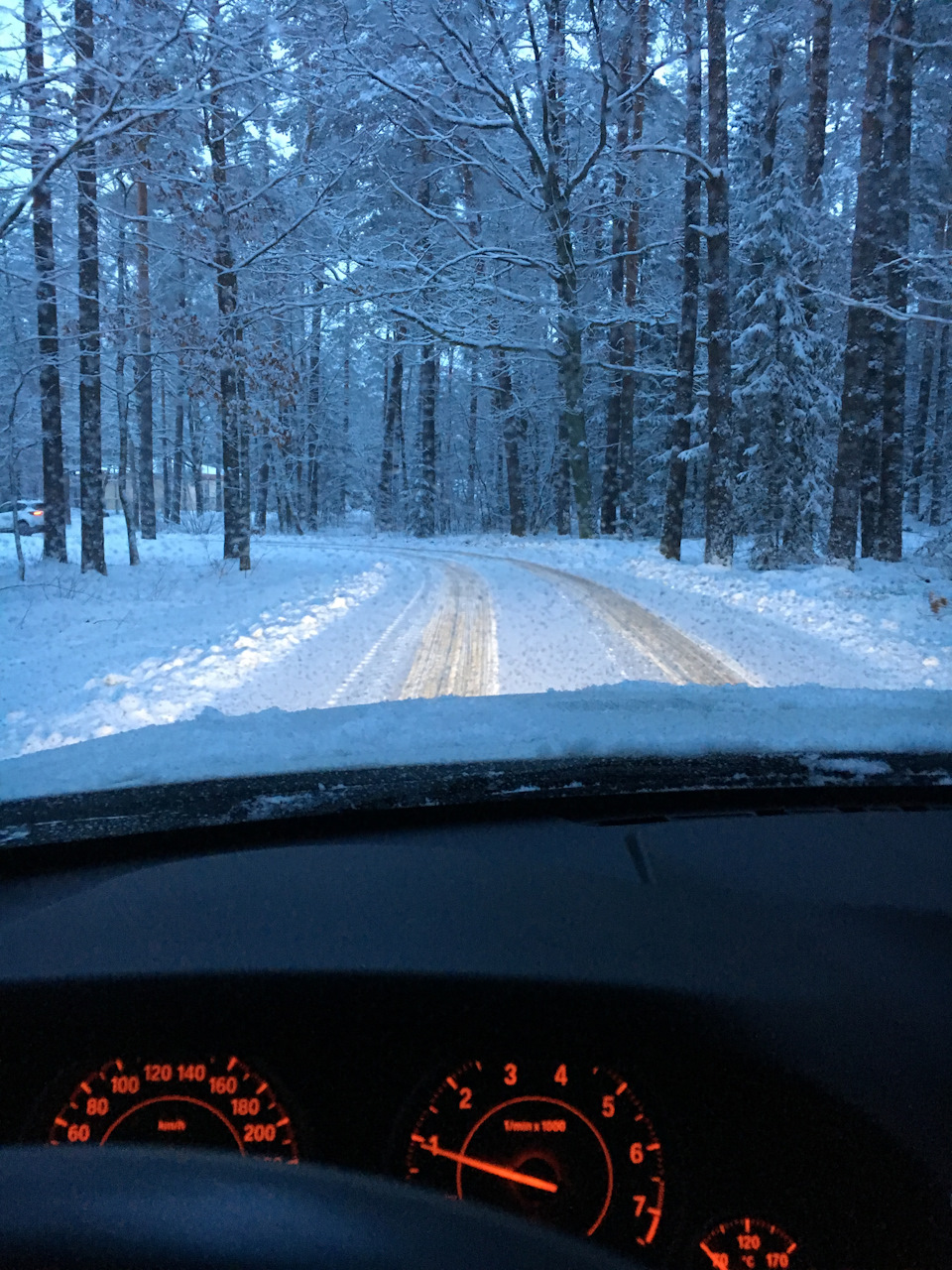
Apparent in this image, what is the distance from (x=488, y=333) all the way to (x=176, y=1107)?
22.0 meters

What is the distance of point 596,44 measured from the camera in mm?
18156

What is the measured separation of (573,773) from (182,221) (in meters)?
13.9

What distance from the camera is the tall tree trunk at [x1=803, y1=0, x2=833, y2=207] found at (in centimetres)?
1817

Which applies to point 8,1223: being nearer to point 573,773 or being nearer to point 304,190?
point 573,773

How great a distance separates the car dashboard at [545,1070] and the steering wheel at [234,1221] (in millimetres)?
329

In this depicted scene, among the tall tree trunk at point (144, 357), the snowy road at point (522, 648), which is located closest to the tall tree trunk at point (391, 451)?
the tall tree trunk at point (144, 357)

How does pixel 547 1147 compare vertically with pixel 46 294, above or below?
below

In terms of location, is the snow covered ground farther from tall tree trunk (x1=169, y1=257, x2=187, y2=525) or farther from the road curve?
tall tree trunk (x1=169, y1=257, x2=187, y2=525)

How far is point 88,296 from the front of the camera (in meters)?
14.3

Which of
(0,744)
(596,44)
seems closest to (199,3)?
(0,744)

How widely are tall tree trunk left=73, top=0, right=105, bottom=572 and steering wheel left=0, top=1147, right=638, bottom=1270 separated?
402 inches

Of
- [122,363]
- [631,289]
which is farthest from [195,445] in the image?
[631,289]

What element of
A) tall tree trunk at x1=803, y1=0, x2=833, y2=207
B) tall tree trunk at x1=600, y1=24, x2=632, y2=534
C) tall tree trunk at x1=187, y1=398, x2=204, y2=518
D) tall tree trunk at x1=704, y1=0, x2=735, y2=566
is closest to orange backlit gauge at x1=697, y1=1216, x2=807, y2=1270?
tall tree trunk at x1=704, y1=0, x2=735, y2=566

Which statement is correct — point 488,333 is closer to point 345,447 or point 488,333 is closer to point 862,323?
point 862,323
